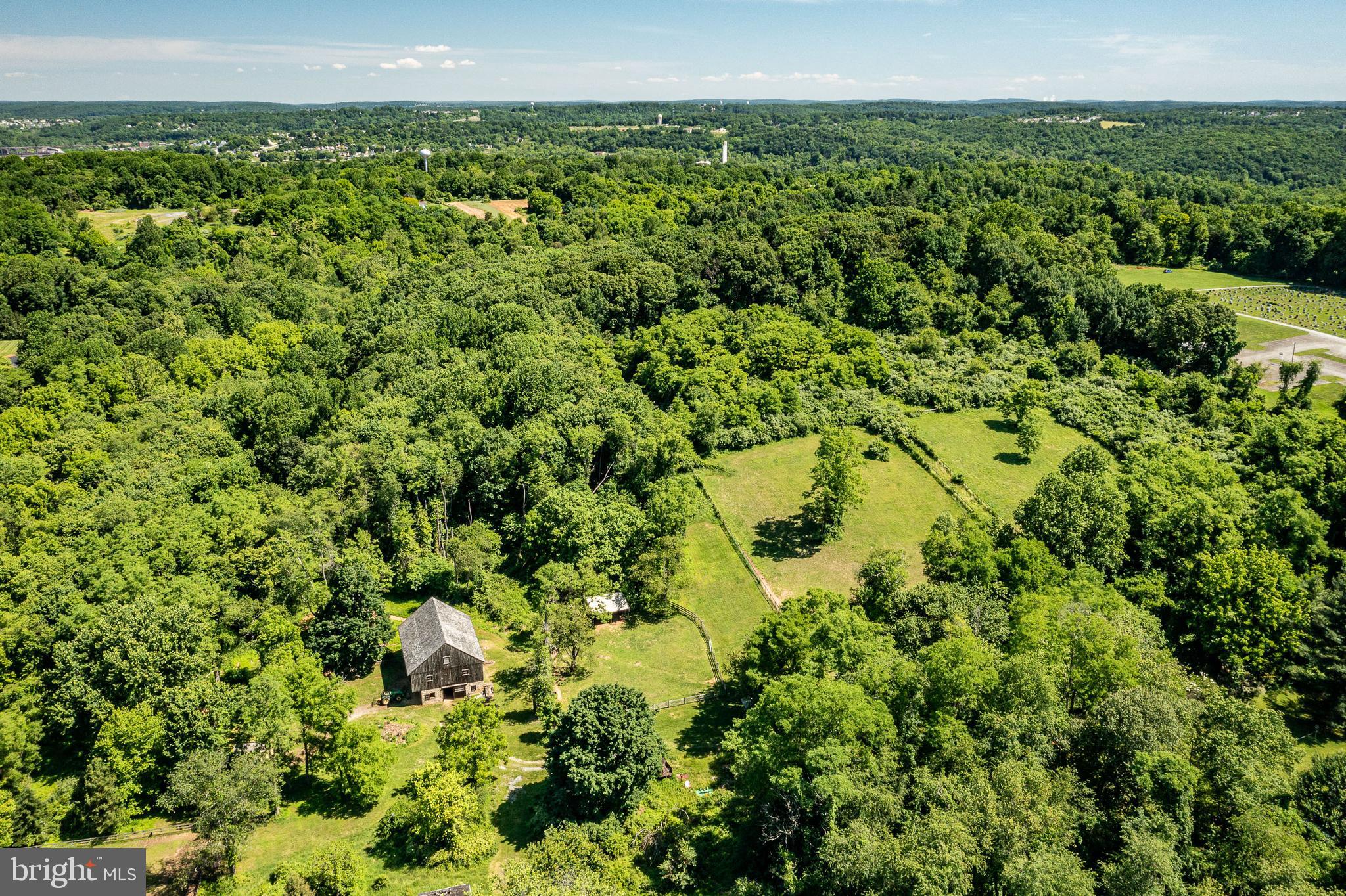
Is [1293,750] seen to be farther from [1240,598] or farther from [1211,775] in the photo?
[1240,598]

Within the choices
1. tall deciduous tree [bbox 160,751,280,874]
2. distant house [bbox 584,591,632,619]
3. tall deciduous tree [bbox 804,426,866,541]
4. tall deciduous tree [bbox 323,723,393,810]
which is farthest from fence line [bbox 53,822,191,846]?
tall deciduous tree [bbox 804,426,866,541]

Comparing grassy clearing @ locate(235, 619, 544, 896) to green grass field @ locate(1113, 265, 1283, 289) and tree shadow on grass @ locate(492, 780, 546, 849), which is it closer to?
tree shadow on grass @ locate(492, 780, 546, 849)

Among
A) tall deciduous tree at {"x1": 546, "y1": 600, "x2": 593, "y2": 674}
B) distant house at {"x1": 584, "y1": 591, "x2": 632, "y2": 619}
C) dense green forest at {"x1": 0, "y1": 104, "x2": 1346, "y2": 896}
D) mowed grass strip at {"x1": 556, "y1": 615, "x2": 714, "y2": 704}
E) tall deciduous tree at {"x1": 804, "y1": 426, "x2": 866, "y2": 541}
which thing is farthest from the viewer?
tall deciduous tree at {"x1": 804, "y1": 426, "x2": 866, "y2": 541}

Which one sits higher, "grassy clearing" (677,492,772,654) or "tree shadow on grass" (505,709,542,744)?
"grassy clearing" (677,492,772,654)

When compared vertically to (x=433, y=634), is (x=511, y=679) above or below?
below

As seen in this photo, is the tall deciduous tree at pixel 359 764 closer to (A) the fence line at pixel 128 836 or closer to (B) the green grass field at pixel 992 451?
(A) the fence line at pixel 128 836

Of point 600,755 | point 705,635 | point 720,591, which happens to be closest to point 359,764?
point 600,755

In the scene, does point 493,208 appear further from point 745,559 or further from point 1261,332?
point 1261,332
